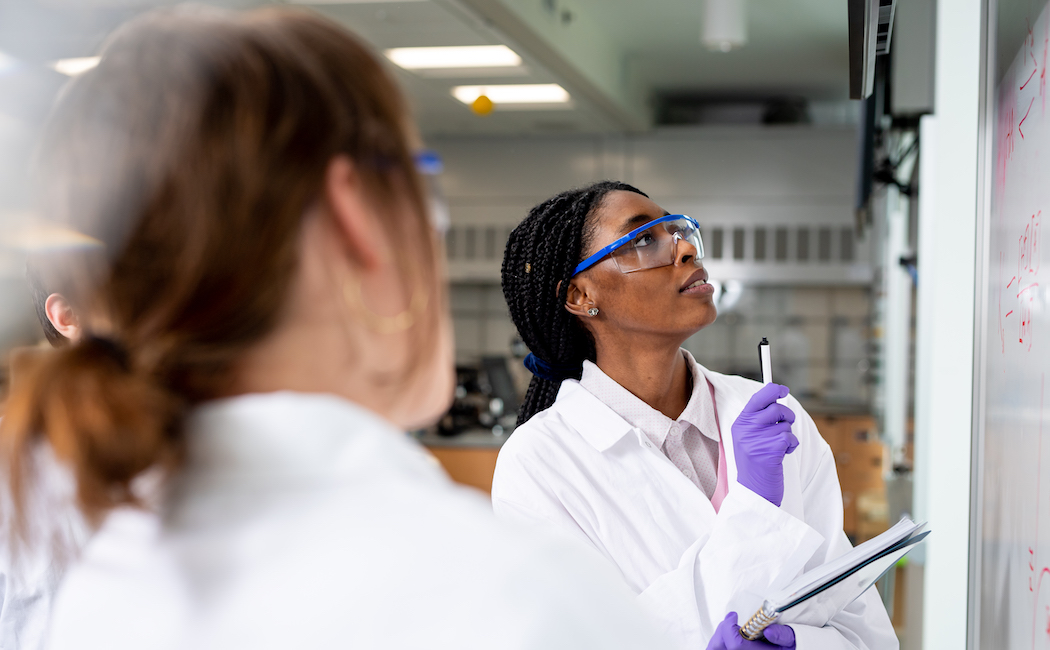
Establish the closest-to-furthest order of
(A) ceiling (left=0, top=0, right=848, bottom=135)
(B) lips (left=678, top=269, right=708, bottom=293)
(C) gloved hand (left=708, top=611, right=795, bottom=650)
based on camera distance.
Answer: (C) gloved hand (left=708, top=611, right=795, bottom=650)
(B) lips (left=678, top=269, right=708, bottom=293)
(A) ceiling (left=0, top=0, right=848, bottom=135)

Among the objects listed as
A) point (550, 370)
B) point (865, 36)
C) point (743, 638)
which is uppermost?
point (865, 36)

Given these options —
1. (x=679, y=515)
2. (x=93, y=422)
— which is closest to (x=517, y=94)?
(x=679, y=515)

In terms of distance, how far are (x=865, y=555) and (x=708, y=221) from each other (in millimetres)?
Result: 4969

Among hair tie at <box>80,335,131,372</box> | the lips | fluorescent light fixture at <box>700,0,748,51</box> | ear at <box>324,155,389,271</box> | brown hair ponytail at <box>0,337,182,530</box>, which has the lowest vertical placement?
the lips

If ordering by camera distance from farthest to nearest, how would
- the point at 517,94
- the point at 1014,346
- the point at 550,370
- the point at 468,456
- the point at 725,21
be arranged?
1. the point at 517,94
2. the point at 468,456
3. the point at 725,21
4. the point at 550,370
5. the point at 1014,346

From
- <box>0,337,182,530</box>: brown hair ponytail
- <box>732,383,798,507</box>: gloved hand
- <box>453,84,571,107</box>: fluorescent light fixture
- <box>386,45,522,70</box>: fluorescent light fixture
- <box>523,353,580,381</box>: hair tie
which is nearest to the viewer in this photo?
<box>0,337,182,530</box>: brown hair ponytail

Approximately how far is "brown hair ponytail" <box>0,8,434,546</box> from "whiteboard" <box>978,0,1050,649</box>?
2.58ft

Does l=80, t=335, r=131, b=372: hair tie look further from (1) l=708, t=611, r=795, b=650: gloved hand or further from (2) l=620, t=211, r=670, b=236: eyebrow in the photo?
(2) l=620, t=211, r=670, b=236: eyebrow

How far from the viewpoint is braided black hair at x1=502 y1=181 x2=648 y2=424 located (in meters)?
1.53

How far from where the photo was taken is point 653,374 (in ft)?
4.79

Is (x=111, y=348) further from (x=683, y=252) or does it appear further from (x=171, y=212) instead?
(x=683, y=252)

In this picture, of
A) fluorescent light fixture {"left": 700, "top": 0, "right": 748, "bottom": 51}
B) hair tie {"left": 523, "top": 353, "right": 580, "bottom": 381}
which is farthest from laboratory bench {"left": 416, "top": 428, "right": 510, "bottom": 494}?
hair tie {"left": 523, "top": 353, "right": 580, "bottom": 381}

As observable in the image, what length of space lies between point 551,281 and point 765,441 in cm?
51

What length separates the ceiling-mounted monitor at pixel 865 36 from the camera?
956 mm
